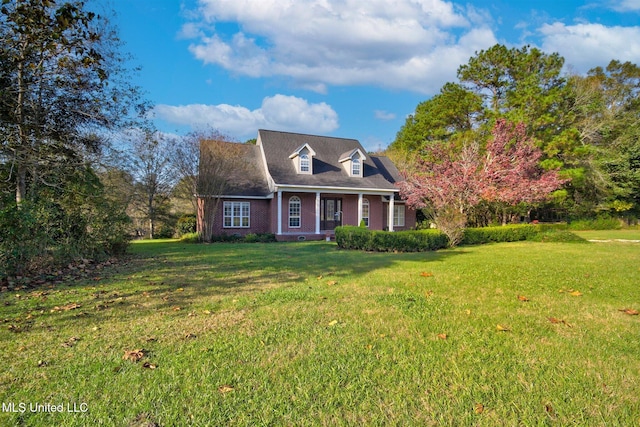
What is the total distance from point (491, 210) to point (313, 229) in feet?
35.9

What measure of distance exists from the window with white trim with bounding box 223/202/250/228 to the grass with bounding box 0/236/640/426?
45.7 ft

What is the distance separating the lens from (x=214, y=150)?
58.7ft

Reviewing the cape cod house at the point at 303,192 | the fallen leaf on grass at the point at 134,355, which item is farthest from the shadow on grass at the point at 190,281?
the cape cod house at the point at 303,192

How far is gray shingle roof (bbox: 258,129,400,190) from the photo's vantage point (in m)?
20.7

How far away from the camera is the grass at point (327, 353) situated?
7.93ft

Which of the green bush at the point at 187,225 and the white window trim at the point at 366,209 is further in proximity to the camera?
the white window trim at the point at 366,209

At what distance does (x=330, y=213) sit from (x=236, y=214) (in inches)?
239

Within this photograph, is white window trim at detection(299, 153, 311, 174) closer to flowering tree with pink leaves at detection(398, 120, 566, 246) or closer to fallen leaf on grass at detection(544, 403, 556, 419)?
flowering tree with pink leaves at detection(398, 120, 566, 246)

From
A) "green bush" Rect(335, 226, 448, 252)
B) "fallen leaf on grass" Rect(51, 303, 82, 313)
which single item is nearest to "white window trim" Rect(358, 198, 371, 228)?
"green bush" Rect(335, 226, 448, 252)

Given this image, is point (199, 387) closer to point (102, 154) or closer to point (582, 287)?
point (582, 287)

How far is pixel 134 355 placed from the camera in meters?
3.25

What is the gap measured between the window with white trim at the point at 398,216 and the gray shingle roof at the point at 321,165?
2.01 m

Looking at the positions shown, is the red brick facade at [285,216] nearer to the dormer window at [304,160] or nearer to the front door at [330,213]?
the front door at [330,213]

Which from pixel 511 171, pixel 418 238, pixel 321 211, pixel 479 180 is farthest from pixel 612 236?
pixel 321 211
